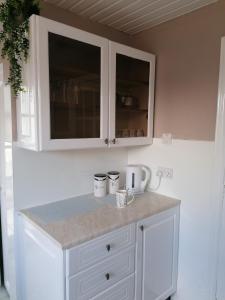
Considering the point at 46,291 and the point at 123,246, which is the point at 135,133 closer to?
the point at 123,246

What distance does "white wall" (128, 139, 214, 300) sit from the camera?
164 cm

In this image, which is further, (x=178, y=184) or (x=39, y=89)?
(x=178, y=184)

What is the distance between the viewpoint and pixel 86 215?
1475mm

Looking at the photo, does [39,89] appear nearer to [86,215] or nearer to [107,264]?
[86,215]

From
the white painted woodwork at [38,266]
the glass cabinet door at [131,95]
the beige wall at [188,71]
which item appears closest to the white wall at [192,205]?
the beige wall at [188,71]

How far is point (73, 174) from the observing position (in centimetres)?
179

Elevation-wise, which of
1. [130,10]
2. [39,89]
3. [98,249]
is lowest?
[98,249]

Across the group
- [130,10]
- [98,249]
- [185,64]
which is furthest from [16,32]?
[98,249]

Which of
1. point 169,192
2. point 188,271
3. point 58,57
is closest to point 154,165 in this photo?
point 169,192

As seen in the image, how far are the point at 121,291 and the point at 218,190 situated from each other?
0.92 metres

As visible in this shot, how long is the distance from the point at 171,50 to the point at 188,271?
175 cm

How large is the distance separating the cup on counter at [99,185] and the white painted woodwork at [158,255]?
0.46 meters

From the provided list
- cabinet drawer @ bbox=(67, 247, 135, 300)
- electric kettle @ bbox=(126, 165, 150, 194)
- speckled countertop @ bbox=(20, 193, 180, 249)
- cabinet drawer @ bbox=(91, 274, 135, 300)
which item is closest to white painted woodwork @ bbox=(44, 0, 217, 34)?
electric kettle @ bbox=(126, 165, 150, 194)

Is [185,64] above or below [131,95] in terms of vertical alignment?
above
